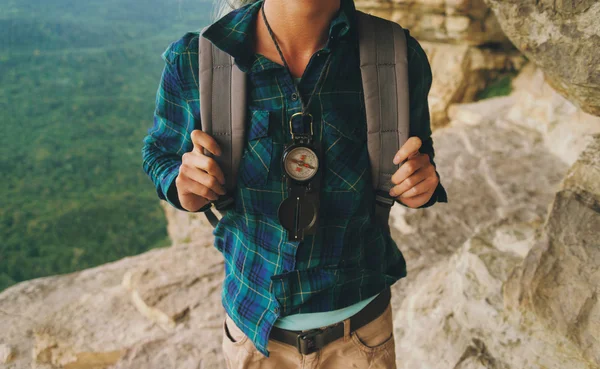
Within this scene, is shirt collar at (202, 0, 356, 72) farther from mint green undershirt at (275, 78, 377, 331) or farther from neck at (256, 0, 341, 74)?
mint green undershirt at (275, 78, 377, 331)

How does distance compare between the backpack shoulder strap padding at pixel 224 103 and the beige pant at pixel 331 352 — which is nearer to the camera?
the backpack shoulder strap padding at pixel 224 103

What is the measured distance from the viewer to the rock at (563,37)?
1540 mm

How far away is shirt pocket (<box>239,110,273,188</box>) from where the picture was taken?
3.67ft

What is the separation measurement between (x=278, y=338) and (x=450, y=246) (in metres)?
2.68

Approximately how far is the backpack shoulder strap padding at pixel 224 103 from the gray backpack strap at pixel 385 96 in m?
0.30

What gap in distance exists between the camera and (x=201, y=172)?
1046 millimetres

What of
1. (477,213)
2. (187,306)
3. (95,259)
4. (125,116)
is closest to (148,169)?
(187,306)

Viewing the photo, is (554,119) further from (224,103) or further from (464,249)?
(224,103)

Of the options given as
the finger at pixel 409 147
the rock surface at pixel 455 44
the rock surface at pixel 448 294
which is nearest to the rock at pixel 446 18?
the rock surface at pixel 455 44

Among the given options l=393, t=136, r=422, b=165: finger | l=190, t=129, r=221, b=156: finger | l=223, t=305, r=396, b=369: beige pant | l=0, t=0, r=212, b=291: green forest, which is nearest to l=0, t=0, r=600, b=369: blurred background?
l=0, t=0, r=212, b=291: green forest

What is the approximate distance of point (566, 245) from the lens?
6.04 ft

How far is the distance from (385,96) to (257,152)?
0.33 metres

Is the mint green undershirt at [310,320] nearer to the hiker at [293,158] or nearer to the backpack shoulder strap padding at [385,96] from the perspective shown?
the hiker at [293,158]

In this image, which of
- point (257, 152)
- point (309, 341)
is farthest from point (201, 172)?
point (309, 341)
